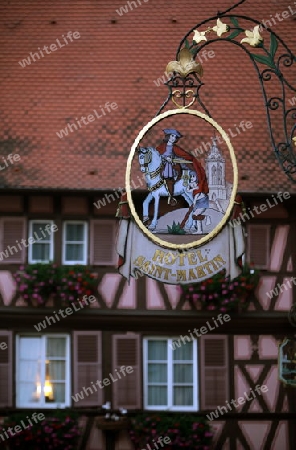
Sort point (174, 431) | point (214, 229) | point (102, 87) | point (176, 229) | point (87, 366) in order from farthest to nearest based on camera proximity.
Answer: point (102, 87), point (87, 366), point (174, 431), point (176, 229), point (214, 229)

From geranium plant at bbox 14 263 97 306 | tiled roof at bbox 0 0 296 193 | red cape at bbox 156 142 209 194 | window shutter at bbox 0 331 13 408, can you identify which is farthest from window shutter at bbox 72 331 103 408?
red cape at bbox 156 142 209 194

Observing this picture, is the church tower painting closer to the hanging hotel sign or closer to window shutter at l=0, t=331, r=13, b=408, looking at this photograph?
the hanging hotel sign

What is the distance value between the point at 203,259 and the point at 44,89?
9860 millimetres

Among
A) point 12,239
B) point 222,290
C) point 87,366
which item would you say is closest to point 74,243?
point 12,239

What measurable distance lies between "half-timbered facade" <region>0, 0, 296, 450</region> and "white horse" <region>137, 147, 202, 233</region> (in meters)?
7.49

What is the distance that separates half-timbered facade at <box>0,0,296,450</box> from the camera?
20.1 meters

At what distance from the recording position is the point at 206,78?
21.3 metres

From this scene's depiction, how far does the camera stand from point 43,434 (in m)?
19.6

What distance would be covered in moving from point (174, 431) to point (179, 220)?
8.19 metres

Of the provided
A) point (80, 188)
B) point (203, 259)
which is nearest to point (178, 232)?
point (203, 259)

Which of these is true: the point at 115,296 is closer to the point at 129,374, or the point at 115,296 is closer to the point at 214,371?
the point at 129,374

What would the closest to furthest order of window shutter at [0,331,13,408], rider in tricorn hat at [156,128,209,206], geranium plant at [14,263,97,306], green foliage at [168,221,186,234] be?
green foliage at [168,221,186,234], rider in tricorn hat at [156,128,209,206], geranium plant at [14,263,97,306], window shutter at [0,331,13,408]

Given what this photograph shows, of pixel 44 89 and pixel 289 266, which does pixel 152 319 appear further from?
pixel 44 89

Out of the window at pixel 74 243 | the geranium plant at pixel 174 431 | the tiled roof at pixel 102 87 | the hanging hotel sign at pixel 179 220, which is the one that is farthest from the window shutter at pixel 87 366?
the hanging hotel sign at pixel 179 220
